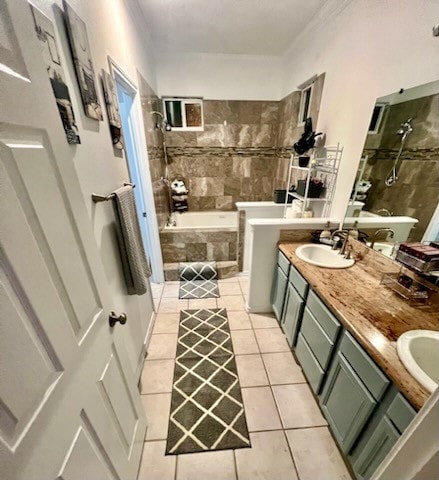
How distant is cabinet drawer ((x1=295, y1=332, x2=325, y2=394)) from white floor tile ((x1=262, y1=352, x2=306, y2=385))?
0.16 m

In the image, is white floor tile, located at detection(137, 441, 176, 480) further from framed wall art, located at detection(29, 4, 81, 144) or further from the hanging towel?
framed wall art, located at detection(29, 4, 81, 144)

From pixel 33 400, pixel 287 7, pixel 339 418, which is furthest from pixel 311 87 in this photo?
pixel 33 400

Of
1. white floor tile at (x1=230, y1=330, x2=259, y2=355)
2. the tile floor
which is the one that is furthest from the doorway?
white floor tile at (x1=230, y1=330, x2=259, y2=355)

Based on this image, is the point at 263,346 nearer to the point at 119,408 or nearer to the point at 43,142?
the point at 119,408

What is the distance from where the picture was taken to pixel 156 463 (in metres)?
1.19

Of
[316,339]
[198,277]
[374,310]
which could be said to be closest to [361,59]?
[374,310]

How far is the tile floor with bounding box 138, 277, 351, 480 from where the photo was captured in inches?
45.9

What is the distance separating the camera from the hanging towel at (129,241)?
3.92 ft

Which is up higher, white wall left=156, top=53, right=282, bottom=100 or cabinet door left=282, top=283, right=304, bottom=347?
white wall left=156, top=53, right=282, bottom=100

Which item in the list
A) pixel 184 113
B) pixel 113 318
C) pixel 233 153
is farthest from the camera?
pixel 233 153

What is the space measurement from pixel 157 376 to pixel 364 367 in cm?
144

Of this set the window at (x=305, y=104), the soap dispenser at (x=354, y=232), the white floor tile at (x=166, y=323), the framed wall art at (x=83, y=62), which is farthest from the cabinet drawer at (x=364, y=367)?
the window at (x=305, y=104)

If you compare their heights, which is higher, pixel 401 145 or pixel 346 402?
pixel 401 145

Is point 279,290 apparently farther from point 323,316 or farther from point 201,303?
point 201,303
